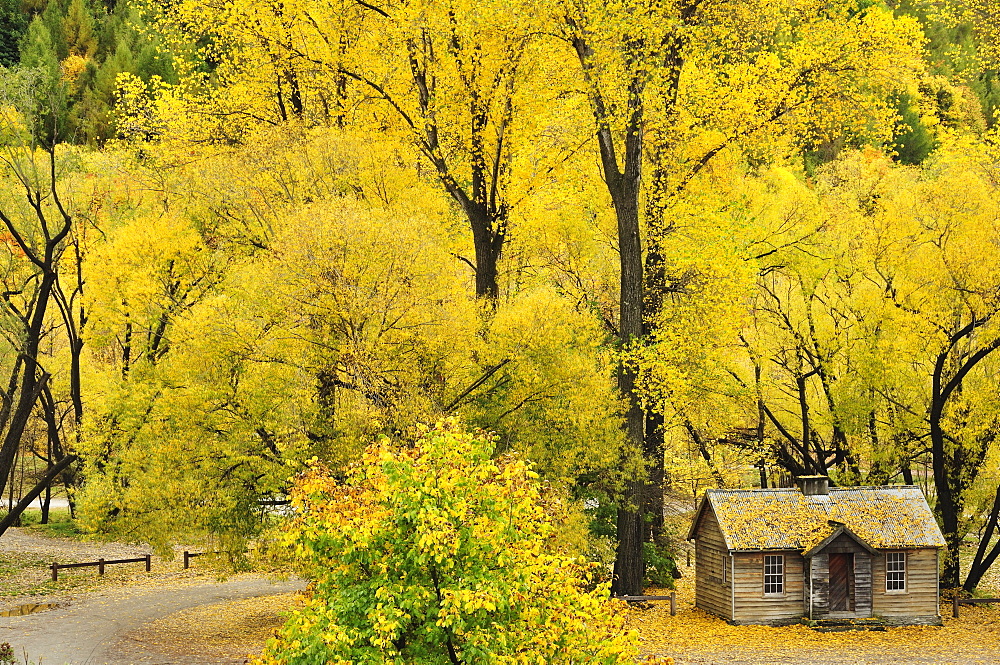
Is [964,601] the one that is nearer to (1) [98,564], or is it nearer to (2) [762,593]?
(2) [762,593]

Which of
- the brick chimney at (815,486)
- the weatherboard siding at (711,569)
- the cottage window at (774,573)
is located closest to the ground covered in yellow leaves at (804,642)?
the weatherboard siding at (711,569)

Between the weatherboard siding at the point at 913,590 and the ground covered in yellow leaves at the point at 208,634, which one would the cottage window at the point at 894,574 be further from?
the ground covered in yellow leaves at the point at 208,634

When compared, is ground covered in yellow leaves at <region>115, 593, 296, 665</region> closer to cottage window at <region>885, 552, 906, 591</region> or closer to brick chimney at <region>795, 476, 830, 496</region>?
brick chimney at <region>795, 476, 830, 496</region>

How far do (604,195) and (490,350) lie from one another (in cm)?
980

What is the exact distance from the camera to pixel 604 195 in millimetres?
28062

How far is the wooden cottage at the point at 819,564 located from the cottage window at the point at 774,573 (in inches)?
1.0

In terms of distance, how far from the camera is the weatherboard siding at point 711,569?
86.1 ft

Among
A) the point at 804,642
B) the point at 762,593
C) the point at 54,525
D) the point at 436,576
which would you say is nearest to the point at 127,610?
the point at 762,593

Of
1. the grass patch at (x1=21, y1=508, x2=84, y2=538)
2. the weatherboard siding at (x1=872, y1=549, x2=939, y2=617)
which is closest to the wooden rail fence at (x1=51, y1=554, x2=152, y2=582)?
the grass patch at (x1=21, y1=508, x2=84, y2=538)

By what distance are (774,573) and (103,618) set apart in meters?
16.8

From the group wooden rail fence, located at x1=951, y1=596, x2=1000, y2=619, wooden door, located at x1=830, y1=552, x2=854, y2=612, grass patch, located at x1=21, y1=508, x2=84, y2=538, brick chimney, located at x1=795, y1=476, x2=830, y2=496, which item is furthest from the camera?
grass patch, located at x1=21, y1=508, x2=84, y2=538

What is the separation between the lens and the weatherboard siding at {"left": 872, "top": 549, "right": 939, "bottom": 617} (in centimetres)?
2636

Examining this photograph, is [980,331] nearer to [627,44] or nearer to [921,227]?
[921,227]

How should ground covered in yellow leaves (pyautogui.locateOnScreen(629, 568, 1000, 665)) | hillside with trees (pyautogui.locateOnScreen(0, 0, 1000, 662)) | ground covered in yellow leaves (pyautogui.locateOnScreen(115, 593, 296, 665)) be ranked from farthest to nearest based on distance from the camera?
ground covered in yellow leaves (pyautogui.locateOnScreen(629, 568, 1000, 665))
ground covered in yellow leaves (pyautogui.locateOnScreen(115, 593, 296, 665))
hillside with trees (pyautogui.locateOnScreen(0, 0, 1000, 662))
